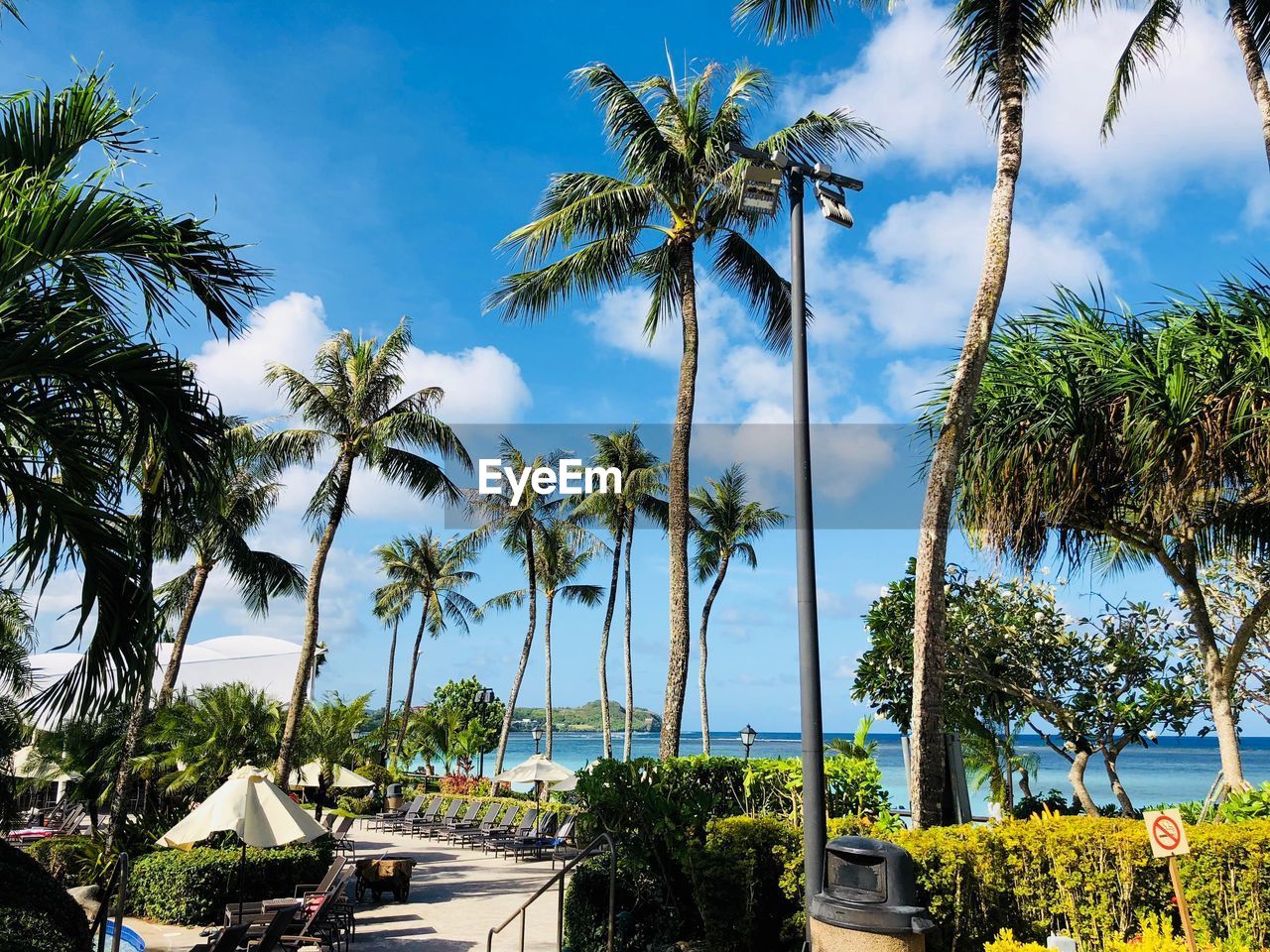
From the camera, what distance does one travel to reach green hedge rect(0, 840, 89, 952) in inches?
182

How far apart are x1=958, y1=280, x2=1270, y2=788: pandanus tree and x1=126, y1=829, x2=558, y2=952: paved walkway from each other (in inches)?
312

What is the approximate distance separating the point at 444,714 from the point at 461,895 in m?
29.4

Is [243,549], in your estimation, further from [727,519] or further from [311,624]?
[727,519]

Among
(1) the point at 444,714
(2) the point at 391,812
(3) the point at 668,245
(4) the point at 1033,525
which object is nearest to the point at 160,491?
(4) the point at 1033,525

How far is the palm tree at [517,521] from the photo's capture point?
1485 inches

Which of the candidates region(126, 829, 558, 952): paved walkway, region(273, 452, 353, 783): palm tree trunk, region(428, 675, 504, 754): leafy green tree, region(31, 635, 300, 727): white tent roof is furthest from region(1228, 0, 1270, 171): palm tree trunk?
region(428, 675, 504, 754): leafy green tree

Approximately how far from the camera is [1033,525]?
11.4 metres

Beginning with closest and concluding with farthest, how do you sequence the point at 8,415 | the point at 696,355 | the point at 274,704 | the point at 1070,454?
the point at 8,415
the point at 1070,454
the point at 696,355
the point at 274,704

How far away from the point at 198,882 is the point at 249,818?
8.67 ft

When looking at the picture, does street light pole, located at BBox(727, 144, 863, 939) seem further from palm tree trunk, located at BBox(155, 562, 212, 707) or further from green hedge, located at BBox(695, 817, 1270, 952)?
palm tree trunk, located at BBox(155, 562, 212, 707)

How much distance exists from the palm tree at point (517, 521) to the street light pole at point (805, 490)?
29198mm

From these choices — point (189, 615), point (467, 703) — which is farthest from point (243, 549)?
point (467, 703)

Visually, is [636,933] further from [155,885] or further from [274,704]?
[274,704]

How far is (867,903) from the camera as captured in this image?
19.0ft
